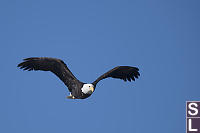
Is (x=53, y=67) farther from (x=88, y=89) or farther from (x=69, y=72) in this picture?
(x=88, y=89)

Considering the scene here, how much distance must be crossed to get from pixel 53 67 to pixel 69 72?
83 cm

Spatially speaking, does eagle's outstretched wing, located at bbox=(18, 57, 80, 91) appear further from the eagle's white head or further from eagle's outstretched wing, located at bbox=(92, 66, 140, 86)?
eagle's outstretched wing, located at bbox=(92, 66, 140, 86)

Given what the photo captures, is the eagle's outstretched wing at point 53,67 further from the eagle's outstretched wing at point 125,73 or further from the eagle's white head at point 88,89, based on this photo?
the eagle's outstretched wing at point 125,73

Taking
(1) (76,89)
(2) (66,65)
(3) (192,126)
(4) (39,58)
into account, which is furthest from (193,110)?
(4) (39,58)

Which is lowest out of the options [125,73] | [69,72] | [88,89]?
[88,89]

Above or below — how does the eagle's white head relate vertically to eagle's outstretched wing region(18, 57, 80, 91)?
below

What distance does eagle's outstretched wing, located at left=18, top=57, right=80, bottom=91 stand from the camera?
1091 centimetres

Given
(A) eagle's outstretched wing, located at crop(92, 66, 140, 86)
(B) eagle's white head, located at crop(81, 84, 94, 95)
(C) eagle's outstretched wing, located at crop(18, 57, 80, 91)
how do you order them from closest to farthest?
(B) eagle's white head, located at crop(81, 84, 94, 95), (C) eagle's outstretched wing, located at crop(18, 57, 80, 91), (A) eagle's outstretched wing, located at crop(92, 66, 140, 86)

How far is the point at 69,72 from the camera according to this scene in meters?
10.9

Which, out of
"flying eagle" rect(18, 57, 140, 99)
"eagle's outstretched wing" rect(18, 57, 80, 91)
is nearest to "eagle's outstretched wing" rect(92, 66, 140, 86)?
"flying eagle" rect(18, 57, 140, 99)

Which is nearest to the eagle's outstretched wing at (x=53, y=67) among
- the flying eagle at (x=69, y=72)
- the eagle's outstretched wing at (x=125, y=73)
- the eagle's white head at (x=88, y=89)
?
the flying eagle at (x=69, y=72)

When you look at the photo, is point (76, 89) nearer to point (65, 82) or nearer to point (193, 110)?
point (65, 82)

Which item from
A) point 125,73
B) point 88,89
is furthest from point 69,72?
point 125,73

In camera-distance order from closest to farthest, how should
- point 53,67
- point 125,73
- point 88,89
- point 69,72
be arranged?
point 88,89 → point 69,72 → point 53,67 → point 125,73
